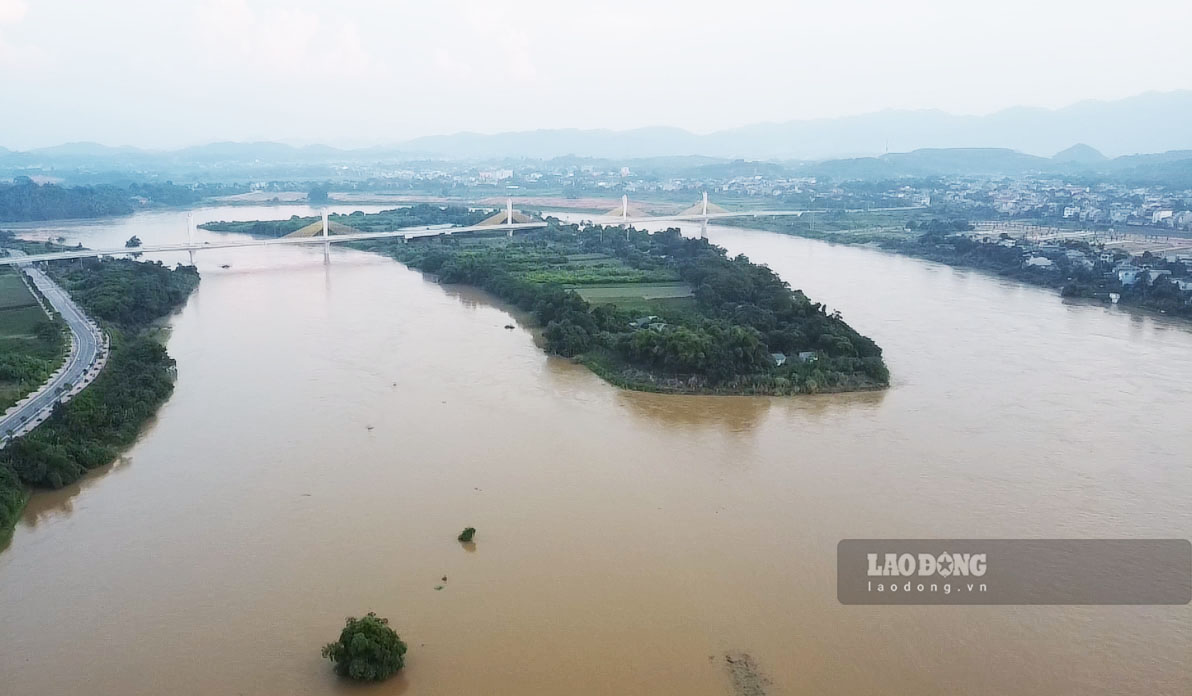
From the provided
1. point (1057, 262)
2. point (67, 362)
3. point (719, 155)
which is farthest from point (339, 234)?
point (719, 155)

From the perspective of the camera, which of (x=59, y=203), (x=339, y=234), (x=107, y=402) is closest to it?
(x=107, y=402)

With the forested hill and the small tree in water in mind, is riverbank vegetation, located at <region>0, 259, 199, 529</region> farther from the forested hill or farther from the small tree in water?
the forested hill

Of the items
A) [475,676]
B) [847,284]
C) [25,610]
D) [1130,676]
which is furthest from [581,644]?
[847,284]

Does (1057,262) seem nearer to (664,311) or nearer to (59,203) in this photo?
(664,311)

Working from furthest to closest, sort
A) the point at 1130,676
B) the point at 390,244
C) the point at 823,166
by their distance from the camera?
the point at 823,166 < the point at 390,244 < the point at 1130,676

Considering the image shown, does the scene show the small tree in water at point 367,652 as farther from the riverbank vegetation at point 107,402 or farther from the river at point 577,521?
the riverbank vegetation at point 107,402

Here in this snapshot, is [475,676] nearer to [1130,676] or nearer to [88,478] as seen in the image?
[1130,676]
